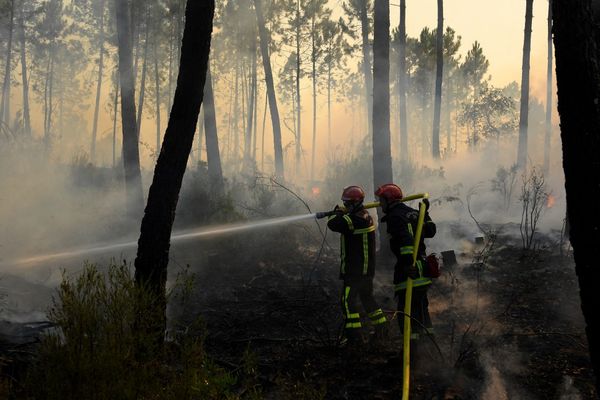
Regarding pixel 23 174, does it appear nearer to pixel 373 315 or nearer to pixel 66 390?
pixel 373 315

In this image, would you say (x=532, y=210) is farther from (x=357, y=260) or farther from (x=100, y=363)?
(x=100, y=363)

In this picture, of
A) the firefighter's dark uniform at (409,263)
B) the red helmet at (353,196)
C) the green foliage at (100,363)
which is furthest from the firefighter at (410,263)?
the green foliage at (100,363)

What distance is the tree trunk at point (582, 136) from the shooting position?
293 centimetres

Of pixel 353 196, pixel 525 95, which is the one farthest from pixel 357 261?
pixel 525 95

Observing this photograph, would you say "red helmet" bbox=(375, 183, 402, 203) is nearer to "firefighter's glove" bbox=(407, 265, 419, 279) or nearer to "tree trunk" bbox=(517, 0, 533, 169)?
"firefighter's glove" bbox=(407, 265, 419, 279)

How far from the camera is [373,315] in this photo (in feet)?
19.1

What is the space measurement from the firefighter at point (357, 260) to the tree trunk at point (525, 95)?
15273 mm

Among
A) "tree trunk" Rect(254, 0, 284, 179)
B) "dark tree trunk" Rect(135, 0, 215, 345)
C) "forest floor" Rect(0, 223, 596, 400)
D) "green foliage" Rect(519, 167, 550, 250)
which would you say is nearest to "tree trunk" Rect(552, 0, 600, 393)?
"forest floor" Rect(0, 223, 596, 400)

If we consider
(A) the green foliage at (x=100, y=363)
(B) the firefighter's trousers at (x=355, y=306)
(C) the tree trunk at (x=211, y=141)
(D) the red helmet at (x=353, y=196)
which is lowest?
(B) the firefighter's trousers at (x=355, y=306)

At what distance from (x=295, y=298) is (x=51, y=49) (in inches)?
1497

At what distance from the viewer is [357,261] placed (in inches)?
236

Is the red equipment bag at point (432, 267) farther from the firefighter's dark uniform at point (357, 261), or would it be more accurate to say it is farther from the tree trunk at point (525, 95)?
the tree trunk at point (525, 95)

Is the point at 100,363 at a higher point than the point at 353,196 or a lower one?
lower

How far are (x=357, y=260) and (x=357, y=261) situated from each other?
1 cm
